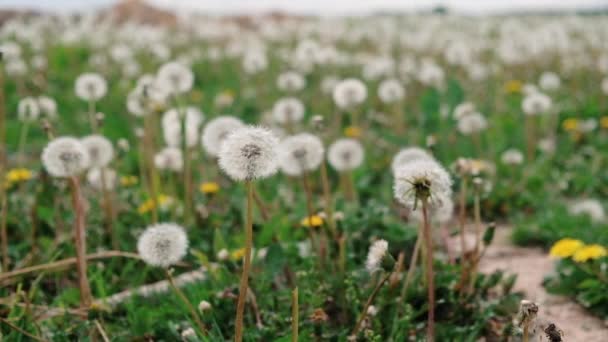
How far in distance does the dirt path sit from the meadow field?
14 millimetres

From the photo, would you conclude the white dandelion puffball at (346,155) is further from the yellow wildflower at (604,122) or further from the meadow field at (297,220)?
the yellow wildflower at (604,122)

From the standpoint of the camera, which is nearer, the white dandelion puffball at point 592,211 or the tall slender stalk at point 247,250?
the tall slender stalk at point 247,250

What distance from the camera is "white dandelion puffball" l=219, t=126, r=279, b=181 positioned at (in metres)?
1.64

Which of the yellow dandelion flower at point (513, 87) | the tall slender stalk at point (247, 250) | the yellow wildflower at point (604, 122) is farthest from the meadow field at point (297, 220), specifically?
the yellow dandelion flower at point (513, 87)

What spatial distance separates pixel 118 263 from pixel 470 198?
1.95 meters

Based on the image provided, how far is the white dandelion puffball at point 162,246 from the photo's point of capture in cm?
200

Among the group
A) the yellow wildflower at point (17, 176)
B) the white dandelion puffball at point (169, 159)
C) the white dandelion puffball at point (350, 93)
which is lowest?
the yellow wildflower at point (17, 176)

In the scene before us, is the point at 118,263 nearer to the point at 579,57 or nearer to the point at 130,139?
the point at 130,139

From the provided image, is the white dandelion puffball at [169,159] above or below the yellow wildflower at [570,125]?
above

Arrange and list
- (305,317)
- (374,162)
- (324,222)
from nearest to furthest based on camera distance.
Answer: (305,317) → (324,222) → (374,162)

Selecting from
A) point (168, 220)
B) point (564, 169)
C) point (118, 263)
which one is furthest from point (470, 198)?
A: point (118, 263)

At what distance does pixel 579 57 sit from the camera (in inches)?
311

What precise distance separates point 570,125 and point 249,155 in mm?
4317

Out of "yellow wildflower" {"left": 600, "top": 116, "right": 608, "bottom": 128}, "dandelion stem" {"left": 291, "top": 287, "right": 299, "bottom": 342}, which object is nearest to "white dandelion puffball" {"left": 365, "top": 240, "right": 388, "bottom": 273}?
"dandelion stem" {"left": 291, "top": 287, "right": 299, "bottom": 342}
